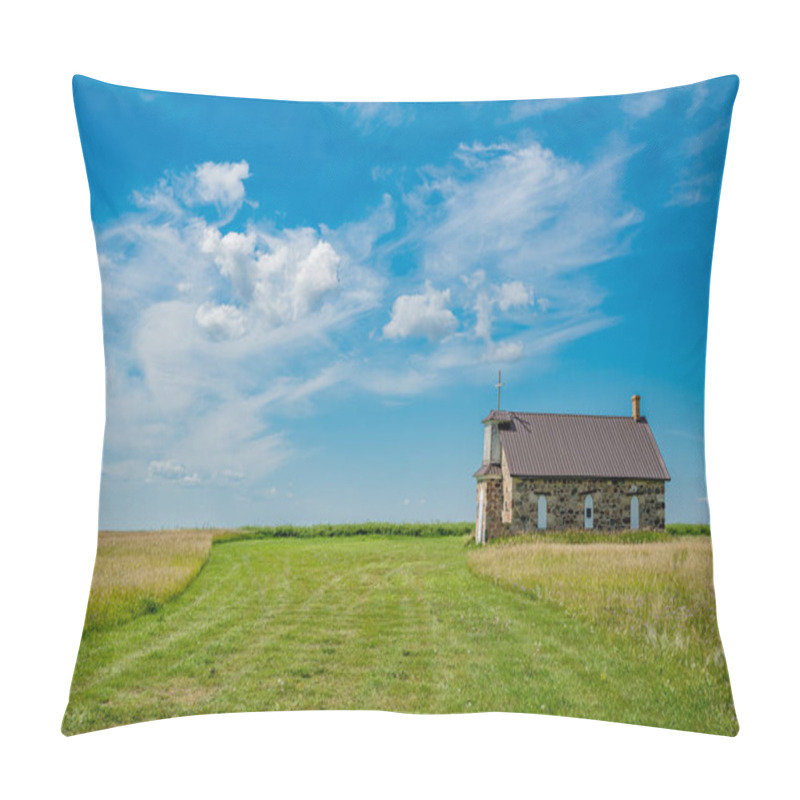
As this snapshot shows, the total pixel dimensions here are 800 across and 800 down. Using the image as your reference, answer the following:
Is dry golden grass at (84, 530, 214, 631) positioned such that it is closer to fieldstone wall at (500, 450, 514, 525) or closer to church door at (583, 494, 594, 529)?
fieldstone wall at (500, 450, 514, 525)

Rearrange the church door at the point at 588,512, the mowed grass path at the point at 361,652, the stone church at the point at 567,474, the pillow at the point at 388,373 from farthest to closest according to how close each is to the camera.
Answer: the church door at the point at 588,512, the stone church at the point at 567,474, the pillow at the point at 388,373, the mowed grass path at the point at 361,652

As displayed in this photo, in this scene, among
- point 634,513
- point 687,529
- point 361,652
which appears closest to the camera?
point 361,652

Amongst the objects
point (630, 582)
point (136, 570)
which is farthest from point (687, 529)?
point (136, 570)

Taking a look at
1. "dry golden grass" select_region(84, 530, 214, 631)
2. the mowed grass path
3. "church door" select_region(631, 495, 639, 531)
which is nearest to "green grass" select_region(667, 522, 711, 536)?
"church door" select_region(631, 495, 639, 531)

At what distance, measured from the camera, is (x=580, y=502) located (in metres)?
4.86

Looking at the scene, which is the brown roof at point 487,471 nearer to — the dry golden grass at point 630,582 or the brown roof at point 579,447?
the brown roof at point 579,447

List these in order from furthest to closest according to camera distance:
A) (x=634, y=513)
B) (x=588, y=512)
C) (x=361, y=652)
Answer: (x=588, y=512) < (x=634, y=513) < (x=361, y=652)

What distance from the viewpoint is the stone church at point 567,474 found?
4.68 metres

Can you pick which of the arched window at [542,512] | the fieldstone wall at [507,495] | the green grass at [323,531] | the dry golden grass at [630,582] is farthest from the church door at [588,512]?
the green grass at [323,531]

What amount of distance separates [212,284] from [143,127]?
992 mm

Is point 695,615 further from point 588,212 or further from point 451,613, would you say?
point 588,212

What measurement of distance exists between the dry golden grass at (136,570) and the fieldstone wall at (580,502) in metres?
1.82

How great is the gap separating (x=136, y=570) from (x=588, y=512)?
103 inches

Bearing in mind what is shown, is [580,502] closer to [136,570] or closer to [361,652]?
[361,652]
